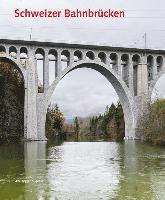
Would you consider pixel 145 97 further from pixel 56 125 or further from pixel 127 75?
pixel 56 125

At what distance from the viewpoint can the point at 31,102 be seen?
52406 mm

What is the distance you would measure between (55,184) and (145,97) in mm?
45920

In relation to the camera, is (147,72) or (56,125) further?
(56,125)

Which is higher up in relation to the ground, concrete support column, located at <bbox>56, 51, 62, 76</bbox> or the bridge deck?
the bridge deck

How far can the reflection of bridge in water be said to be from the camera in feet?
172

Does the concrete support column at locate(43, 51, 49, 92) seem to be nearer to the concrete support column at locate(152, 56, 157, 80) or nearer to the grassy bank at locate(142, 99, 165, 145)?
the grassy bank at locate(142, 99, 165, 145)

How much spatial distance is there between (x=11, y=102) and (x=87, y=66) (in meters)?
11.8

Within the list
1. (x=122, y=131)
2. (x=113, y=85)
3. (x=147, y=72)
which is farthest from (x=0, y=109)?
(x=122, y=131)

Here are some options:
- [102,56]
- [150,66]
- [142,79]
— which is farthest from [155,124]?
[150,66]

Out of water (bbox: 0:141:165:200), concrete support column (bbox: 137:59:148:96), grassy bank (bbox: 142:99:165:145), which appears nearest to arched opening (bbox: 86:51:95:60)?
concrete support column (bbox: 137:59:148:96)

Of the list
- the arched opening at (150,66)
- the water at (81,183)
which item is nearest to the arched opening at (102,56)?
the arched opening at (150,66)

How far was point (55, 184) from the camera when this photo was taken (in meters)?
13.5

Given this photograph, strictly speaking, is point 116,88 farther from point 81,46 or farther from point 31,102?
point 31,102

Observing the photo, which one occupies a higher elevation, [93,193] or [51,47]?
[51,47]
